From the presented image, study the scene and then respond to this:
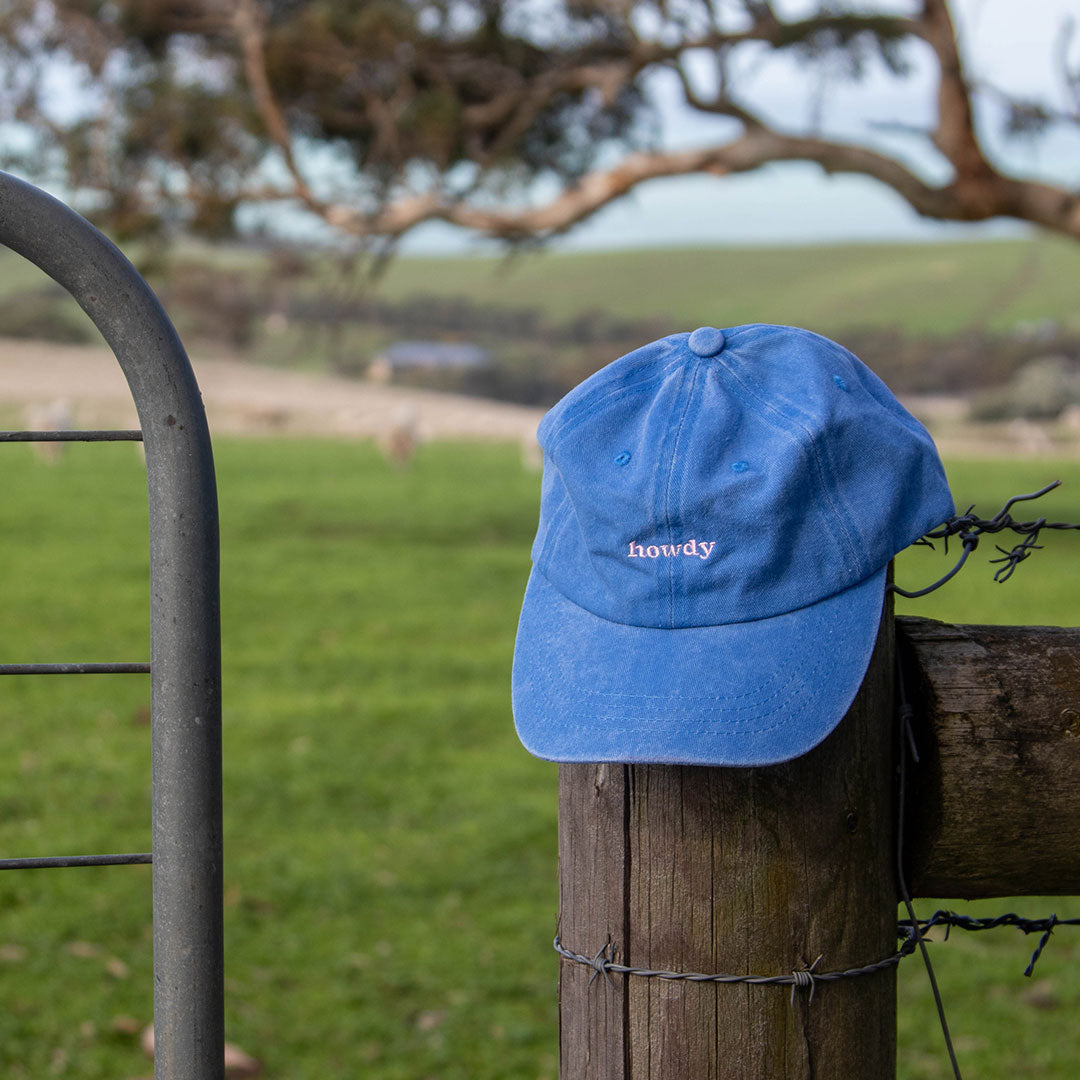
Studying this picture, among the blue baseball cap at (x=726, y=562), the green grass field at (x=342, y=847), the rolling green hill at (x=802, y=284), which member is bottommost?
the green grass field at (x=342, y=847)

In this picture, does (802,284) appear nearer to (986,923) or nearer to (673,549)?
(986,923)

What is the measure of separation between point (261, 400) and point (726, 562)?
1368 inches

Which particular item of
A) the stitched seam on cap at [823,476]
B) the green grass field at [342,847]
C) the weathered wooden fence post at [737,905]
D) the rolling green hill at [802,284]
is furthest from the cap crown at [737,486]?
the rolling green hill at [802,284]

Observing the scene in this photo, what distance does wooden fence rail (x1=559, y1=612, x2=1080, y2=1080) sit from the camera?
1.25 meters

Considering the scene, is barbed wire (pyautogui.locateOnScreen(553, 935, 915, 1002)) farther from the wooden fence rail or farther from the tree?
the tree

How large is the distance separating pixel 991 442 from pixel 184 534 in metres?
31.0

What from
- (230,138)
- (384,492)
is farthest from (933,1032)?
(384,492)

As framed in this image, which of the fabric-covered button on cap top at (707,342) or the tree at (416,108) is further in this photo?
the tree at (416,108)

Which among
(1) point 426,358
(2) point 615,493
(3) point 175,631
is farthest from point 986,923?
(1) point 426,358

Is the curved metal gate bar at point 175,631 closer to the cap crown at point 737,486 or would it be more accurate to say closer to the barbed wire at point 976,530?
the cap crown at point 737,486

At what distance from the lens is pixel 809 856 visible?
1.25 meters

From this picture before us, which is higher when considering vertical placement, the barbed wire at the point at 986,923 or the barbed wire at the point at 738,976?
the barbed wire at the point at 738,976

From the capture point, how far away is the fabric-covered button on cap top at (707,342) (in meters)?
1.45

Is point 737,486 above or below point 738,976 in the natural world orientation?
above
